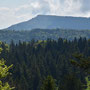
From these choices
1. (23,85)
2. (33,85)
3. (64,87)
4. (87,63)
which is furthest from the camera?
(33,85)

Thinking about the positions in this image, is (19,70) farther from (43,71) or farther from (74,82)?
(74,82)

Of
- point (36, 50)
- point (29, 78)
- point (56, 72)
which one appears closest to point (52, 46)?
point (36, 50)

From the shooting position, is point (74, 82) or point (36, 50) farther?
point (36, 50)

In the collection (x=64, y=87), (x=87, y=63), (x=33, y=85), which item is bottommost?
(x=33, y=85)

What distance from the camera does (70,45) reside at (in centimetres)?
14412

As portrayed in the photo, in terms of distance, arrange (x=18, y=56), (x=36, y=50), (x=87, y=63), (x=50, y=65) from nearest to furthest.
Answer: (x=87, y=63) → (x=50, y=65) → (x=18, y=56) → (x=36, y=50)

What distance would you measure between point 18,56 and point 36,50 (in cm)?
2507

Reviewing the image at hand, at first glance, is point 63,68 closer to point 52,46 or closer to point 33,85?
point 33,85

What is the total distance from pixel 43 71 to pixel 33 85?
13.1 meters

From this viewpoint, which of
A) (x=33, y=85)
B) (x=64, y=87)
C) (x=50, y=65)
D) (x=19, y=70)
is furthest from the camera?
(x=50, y=65)

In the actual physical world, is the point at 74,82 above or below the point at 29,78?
above

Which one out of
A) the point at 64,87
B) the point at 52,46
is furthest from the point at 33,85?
the point at 52,46

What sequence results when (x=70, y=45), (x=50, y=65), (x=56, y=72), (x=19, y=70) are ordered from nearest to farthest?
(x=19, y=70) → (x=56, y=72) → (x=50, y=65) → (x=70, y=45)

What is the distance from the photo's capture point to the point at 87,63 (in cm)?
1441
